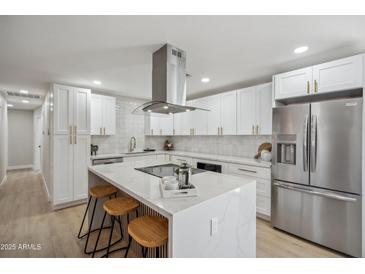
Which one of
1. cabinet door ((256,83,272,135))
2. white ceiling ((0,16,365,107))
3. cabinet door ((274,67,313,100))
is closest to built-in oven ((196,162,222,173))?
cabinet door ((256,83,272,135))

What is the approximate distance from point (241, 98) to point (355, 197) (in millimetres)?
2114

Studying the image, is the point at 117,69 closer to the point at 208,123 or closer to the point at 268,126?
the point at 208,123

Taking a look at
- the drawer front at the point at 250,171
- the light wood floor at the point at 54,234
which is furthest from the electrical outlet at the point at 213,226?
the drawer front at the point at 250,171

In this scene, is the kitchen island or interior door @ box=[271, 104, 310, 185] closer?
the kitchen island

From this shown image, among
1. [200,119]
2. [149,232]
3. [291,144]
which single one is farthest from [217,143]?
[149,232]

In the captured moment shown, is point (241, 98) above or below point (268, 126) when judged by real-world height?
above

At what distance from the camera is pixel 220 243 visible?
1.30 metres

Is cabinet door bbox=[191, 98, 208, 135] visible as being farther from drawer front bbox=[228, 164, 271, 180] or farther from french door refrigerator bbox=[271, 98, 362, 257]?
french door refrigerator bbox=[271, 98, 362, 257]

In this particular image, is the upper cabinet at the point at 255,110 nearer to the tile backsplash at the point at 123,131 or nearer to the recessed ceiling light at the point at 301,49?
the recessed ceiling light at the point at 301,49

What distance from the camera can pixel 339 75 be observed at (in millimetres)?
2006

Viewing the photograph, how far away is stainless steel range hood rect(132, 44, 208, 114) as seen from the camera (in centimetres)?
185

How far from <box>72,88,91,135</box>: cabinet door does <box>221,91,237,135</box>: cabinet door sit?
274 cm

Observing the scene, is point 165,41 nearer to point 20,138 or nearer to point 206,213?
point 206,213
